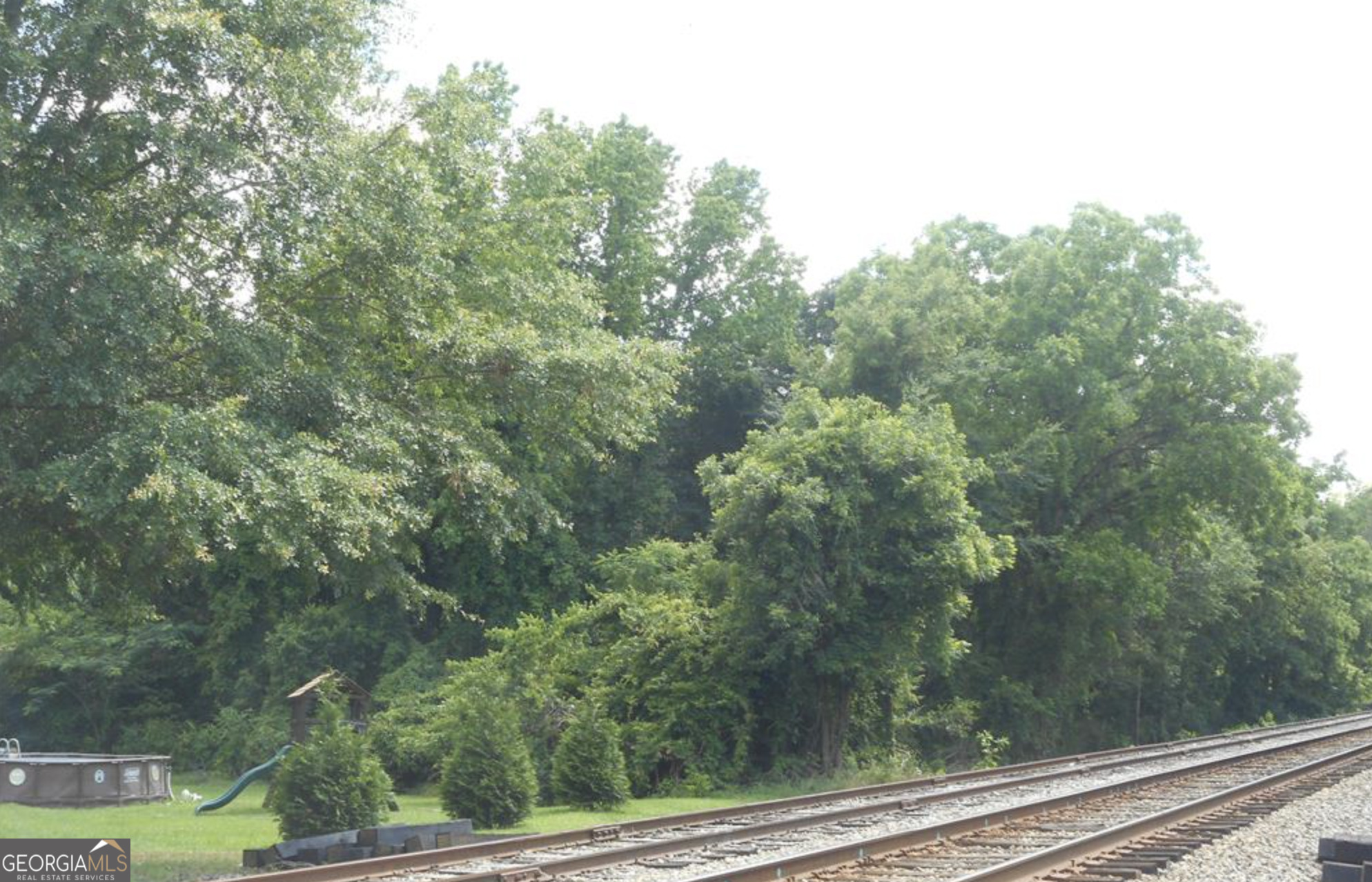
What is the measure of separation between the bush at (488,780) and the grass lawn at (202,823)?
1.28 ft

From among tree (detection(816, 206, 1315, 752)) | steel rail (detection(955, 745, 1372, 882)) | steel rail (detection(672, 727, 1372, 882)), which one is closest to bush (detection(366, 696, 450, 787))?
steel rail (detection(672, 727, 1372, 882))

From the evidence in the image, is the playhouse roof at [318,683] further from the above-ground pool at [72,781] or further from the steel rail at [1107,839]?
the steel rail at [1107,839]

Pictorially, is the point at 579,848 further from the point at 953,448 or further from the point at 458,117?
the point at 953,448

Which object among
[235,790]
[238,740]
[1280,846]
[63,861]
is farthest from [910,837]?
[238,740]

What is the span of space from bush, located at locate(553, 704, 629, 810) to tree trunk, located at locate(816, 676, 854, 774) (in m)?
7.44

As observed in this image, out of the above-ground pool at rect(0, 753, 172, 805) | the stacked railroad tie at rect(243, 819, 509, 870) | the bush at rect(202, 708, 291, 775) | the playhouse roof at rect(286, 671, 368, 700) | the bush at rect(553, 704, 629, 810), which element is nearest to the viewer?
the stacked railroad tie at rect(243, 819, 509, 870)

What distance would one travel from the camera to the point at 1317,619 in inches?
2239

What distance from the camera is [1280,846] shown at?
13.1m

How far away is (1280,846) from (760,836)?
5069 mm

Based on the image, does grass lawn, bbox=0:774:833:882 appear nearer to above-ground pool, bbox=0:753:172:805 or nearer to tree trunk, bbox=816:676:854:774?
above-ground pool, bbox=0:753:172:805

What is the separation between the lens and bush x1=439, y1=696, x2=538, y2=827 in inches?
690

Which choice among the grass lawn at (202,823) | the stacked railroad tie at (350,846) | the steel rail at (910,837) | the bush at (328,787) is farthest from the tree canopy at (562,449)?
the steel rail at (910,837)

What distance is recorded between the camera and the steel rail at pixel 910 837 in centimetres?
1054

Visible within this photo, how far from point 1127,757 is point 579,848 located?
59.5ft
